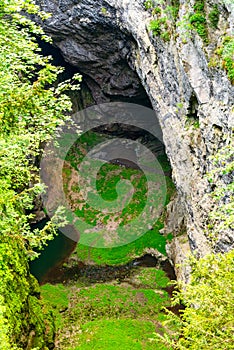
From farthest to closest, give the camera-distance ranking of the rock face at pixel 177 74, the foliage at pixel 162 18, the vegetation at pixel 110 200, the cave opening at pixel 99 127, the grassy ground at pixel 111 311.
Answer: the cave opening at pixel 99 127 < the vegetation at pixel 110 200 < the grassy ground at pixel 111 311 < the foliage at pixel 162 18 < the rock face at pixel 177 74

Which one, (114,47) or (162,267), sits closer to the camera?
(162,267)

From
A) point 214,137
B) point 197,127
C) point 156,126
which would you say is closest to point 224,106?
point 214,137

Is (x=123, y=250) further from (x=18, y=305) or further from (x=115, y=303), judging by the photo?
(x=18, y=305)

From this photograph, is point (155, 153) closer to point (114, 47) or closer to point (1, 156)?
point (114, 47)

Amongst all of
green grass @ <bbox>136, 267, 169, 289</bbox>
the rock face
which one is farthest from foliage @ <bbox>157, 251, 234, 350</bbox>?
green grass @ <bbox>136, 267, 169, 289</bbox>

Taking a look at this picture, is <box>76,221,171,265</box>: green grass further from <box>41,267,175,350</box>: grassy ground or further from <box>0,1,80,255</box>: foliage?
<box>0,1,80,255</box>: foliage

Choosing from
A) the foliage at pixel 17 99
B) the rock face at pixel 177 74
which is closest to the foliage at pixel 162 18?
the rock face at pixel 177 74

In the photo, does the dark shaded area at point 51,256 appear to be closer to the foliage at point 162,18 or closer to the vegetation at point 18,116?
the vegetation at point 18,116
